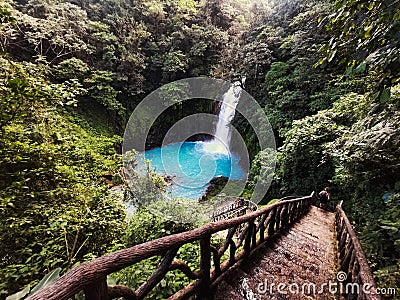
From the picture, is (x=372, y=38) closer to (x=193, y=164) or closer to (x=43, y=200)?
(x=43, y=200)

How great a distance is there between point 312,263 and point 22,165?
4360mm

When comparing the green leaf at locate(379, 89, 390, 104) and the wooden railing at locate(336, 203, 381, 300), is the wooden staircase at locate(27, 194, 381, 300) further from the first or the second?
the green leaf at locate(379, 89, 390, 104)

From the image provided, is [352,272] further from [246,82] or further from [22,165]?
[246,82]

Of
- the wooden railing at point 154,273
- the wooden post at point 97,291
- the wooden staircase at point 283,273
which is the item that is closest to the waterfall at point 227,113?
the wooden staircase at point 283,273

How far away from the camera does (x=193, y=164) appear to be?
18.3 metres

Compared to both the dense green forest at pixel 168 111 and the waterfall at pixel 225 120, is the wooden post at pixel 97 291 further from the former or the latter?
the waterfall at pixel 225 120

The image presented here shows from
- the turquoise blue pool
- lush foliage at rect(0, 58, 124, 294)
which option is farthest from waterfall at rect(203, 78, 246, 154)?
lush foliage at rect(0, 58, 124, 294)

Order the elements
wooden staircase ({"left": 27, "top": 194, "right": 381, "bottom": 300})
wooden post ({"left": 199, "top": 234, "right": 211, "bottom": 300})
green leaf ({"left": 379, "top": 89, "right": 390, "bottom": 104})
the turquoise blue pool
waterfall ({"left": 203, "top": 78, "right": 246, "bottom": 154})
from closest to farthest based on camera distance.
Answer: wooden staircase ({"left": 27, "top": 194, "right": 381, "bottom": 300}) < green leaf ({"left": 379, "top": 89, "right": 390, "bottom": 104}) < wooden post ({"left": 199, "top": 234, "right": 211, "bottom": 300}) < the turquoise blue pool < waterfall ({"left": 203, "top": 78, "right": 246, "bottom": 154})

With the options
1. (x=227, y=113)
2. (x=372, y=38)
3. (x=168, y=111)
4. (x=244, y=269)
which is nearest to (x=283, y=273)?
(x=244, y=269)

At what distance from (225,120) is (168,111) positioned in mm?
5905

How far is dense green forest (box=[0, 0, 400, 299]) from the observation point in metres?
1.92

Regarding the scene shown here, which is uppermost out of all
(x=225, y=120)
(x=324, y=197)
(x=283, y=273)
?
(x=225, y=120)

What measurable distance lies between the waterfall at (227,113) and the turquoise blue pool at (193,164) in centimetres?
129

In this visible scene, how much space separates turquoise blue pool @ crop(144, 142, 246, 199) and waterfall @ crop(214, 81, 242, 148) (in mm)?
1288
